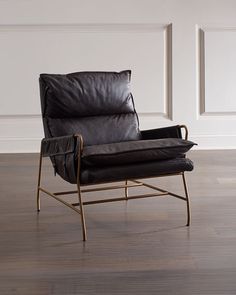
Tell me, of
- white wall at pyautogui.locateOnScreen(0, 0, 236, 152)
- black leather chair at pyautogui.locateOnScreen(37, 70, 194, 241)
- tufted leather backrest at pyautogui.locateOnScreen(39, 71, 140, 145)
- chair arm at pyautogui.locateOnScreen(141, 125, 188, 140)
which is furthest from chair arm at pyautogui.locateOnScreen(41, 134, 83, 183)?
white wall at pyautogui.locateOnScreen(0, 0, 236, 152)

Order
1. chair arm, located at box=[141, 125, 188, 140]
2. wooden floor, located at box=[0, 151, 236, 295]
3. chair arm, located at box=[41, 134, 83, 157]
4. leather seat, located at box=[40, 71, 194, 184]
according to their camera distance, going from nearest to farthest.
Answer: wooden floor, located at box=[0, 151, 236, 295]
chair arm, located at box=[41, 134, 83, 157]
leather seat, located at box=[40, 71, 194, 184]
chair arm, located at box=[141, 125, 188, 140]

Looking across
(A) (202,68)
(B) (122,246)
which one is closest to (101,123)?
(B) (122,246)

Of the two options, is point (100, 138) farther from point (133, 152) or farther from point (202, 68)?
point (202, 68)

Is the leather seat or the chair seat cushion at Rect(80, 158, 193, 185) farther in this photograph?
the leather seat

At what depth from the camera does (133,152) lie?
2.53 metres

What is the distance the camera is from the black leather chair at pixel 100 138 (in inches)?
98.5

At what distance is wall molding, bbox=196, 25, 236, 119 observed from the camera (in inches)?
199

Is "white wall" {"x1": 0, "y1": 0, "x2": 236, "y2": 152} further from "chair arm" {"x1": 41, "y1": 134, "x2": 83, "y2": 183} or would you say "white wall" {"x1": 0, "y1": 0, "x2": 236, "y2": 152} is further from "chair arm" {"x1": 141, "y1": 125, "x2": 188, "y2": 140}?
"chair arm" {"x1": 41, "y1": 134, "x2": 83, "y2": 183}

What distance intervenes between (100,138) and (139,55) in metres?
2.22

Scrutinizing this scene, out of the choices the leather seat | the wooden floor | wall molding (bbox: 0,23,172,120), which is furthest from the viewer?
wall molding (bbox: 0,23,172,120)

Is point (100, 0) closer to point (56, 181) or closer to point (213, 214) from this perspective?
point (56, 181)

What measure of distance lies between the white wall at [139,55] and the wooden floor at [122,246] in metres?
1.60

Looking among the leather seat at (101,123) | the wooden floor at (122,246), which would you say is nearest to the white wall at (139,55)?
the wooden floor at (122,246)

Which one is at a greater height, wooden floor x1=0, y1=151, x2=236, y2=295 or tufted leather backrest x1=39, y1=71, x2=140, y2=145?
tufted leather backrest x1=39, y1=71, x2=140, y2=145
